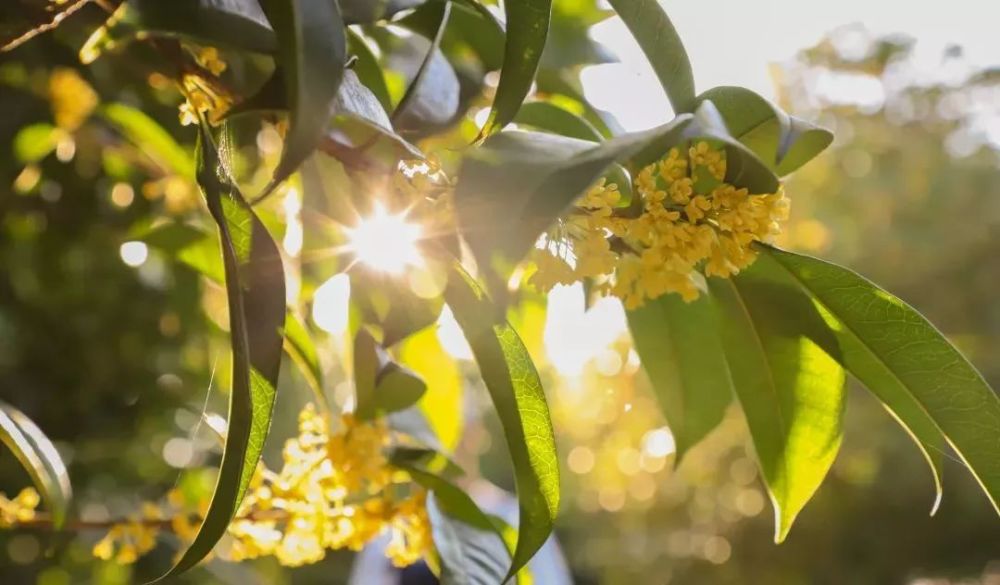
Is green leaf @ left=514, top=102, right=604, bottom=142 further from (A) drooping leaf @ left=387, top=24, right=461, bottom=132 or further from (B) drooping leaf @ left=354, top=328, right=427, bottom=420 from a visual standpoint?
(B) drooping leaf @ left=354, top=328, right=427, bottom=420

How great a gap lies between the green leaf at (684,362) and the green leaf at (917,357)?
13 cm

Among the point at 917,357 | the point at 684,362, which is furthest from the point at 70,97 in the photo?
the point at 917,357

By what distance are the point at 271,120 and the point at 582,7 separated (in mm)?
323

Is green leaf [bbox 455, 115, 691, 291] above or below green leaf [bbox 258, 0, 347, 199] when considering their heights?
below

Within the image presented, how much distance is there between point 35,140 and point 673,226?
65 centimetres

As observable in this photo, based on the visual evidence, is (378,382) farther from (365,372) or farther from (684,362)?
(684,362)

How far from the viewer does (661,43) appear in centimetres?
44

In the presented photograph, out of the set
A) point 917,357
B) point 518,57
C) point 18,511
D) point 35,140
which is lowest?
point 18,511

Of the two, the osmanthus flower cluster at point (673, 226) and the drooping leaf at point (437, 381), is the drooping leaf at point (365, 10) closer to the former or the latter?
the osmanthus flower cluster at point (673, 226)

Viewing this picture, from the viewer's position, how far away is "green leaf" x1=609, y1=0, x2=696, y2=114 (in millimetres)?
431

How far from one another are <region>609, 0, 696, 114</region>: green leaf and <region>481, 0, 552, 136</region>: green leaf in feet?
0.17

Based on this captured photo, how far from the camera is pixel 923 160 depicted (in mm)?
2230

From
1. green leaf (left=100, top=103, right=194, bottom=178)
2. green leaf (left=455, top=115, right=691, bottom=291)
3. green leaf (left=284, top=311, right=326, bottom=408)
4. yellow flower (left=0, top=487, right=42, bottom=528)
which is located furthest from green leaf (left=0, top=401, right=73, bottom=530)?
green leaf (left=455, top=115, right=691, bottom=291)

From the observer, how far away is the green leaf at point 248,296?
36 cm
